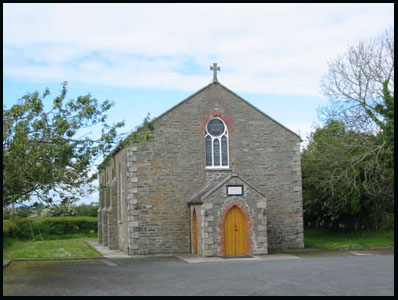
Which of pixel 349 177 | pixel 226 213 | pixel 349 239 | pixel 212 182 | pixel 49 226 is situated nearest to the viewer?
pixel 226 213

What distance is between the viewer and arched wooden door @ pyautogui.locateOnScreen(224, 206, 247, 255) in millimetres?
23609

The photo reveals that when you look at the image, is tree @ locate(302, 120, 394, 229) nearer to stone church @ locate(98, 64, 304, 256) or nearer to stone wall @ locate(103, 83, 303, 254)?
stone wall @ locate(103, 83, 303, 254)

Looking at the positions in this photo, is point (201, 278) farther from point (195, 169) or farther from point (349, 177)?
point (349, 177)

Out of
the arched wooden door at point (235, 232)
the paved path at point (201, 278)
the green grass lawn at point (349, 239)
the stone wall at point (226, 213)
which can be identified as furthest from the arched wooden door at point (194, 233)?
the green grass lawn at point (349, 239)

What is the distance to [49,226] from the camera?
43281mm

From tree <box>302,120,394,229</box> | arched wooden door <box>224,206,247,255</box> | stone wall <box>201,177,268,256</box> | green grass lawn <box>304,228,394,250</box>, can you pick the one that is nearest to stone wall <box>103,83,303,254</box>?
green grass lawn <box>304,228,394,250</box>

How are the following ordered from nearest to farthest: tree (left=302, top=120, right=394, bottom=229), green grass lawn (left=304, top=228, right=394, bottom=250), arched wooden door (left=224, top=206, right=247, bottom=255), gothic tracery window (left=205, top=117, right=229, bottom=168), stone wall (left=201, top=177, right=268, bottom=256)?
stone wall (left=201, top=177, right=268, bottom=256), arched wooden door (left=224, top=206, right=247, bottom=255), green grass lawn (left=304, top=228, right=394, bottom=250), gothic tracery window (left=205, top=117, right=229, bottom=168), tree (left=302, top=120, right=394, bottom=229)

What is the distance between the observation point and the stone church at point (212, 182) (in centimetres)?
2373

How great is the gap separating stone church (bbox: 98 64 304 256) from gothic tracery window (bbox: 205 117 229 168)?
49 millimetres

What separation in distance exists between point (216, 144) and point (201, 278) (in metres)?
12.1

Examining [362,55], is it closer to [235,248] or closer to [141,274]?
[235,248]

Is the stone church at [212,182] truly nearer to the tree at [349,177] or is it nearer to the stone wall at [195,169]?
the stone wall at [195,169]

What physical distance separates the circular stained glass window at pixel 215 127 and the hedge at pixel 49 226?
18604mm

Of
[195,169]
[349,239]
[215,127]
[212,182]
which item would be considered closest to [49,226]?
[195,169]
